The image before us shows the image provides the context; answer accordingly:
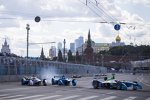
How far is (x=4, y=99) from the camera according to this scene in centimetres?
2153

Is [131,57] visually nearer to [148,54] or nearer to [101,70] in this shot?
[148,54]

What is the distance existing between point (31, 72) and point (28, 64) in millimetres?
1833

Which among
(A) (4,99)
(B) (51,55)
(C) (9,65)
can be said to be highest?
(B) (51,55)

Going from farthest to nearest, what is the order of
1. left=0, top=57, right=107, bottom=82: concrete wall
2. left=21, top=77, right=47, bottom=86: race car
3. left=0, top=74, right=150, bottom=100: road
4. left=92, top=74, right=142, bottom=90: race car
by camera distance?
left=0, top=57, right=107, bottom=82: concrete wall < left=21, top=77, right=47, bottom=86: race car < left=92, top=74, right=142, bottom=90: race car < left=0, top=74, right=150, bottom=100: road

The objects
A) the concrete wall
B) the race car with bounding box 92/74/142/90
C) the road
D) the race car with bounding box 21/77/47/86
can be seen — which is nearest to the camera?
the road

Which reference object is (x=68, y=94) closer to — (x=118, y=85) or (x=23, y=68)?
(x=118, y=85)

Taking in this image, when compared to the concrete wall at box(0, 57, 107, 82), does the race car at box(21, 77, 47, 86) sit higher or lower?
lower

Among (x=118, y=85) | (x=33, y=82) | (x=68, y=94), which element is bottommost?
(x=68, y=94)

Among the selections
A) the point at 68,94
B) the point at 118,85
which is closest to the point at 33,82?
the point at 118,85

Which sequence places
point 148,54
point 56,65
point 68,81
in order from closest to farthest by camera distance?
point 68,81 < point 56,65 < point 148,54

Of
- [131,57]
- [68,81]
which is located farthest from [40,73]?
[131,57]

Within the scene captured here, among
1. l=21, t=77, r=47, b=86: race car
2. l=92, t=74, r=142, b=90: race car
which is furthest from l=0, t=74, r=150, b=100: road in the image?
l=21, t=77, r=47, b=86: race car

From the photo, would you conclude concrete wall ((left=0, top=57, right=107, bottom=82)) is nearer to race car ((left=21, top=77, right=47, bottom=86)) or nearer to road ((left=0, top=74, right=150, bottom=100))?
race car ((left=21, top=77, right=47, bottom=86))

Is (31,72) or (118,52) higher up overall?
(118,52)
